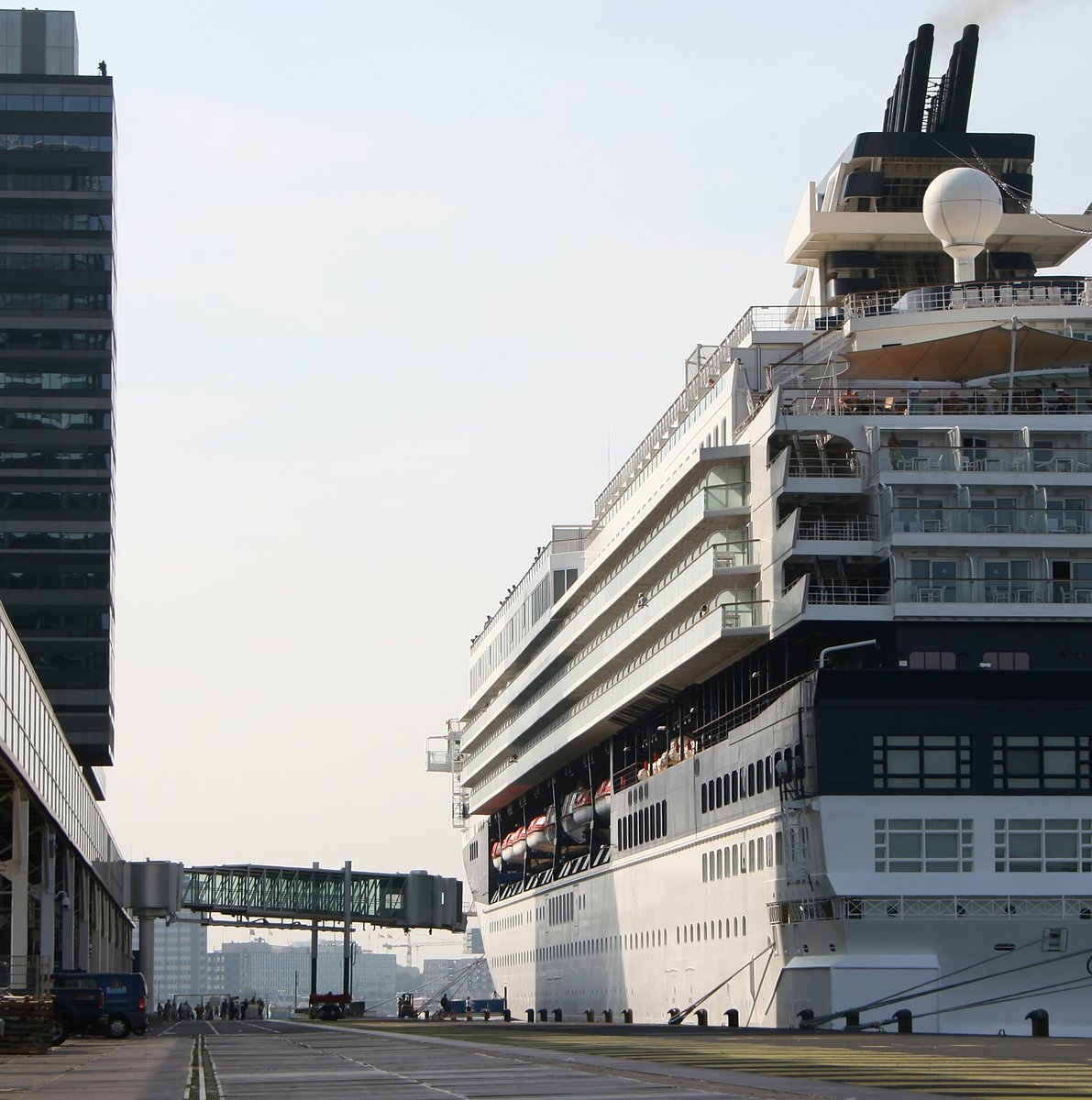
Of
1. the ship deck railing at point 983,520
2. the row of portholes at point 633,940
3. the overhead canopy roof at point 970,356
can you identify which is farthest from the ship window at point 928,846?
the overhead canopy roof at point 970,356

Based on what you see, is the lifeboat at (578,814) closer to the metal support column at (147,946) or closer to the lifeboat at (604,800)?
the lifeboat at (604,800)

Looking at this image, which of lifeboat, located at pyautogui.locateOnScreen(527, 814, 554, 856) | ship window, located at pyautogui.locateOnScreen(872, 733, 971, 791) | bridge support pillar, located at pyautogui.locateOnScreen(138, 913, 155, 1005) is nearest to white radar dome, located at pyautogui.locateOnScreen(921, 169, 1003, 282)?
ship window, located at pyautogui.locateOnScreen(872, 733, 971, 791)

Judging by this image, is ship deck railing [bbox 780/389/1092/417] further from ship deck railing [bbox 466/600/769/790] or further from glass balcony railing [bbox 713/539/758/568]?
ship deck railing [bbox 466/600/769/790]

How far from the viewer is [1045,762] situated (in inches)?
1817

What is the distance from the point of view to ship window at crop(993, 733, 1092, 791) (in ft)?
151

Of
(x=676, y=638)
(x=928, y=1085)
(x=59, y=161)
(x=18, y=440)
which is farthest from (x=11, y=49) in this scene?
(x=928, y=1085)

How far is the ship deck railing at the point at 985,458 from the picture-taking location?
5212 centimetres

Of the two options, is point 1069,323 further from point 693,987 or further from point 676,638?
point 693,987

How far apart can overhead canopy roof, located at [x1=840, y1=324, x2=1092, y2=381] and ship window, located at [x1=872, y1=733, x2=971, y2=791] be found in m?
13.9

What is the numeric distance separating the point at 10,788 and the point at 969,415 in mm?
28103

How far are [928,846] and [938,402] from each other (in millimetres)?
14507

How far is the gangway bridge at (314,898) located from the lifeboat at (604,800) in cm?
5375

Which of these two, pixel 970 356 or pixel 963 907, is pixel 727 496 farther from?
pixel 963 907

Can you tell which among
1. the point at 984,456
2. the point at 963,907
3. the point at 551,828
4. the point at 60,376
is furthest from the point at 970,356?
the point at 60,376
